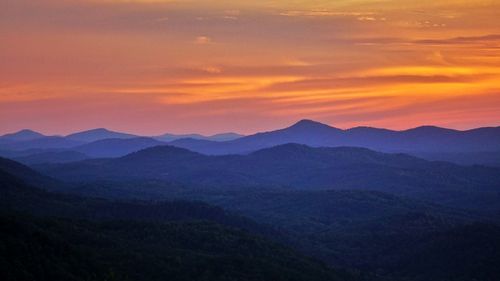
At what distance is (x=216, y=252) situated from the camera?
111562 mm

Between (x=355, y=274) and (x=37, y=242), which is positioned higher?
(x=37, y=242)

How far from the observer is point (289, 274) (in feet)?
336

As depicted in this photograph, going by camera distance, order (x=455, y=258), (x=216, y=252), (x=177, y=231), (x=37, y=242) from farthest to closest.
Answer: (x=455, y=258)
(x=177, y=231)
(x=216, y=252)
(x=37, y=242)

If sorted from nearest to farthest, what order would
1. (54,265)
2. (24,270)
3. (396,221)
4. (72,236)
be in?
(24,270), (54,265), (72,236), (396,221)

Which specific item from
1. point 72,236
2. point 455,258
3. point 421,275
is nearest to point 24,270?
point 72,236

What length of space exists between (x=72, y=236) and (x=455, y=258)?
242 feet

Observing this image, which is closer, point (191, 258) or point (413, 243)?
point (191, 258)

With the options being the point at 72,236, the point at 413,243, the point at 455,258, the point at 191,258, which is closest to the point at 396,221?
the point at 413,243

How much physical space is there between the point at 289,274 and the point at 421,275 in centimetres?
3510

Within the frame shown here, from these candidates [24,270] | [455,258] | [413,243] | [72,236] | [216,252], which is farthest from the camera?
[413,243]

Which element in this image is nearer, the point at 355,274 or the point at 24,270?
the point at 24,270

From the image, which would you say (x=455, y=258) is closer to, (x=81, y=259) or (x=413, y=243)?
(x=413, y=243)

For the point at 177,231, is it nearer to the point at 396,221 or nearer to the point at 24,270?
the point at 24,270

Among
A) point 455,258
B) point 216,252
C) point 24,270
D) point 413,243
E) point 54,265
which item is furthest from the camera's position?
point 413,243
